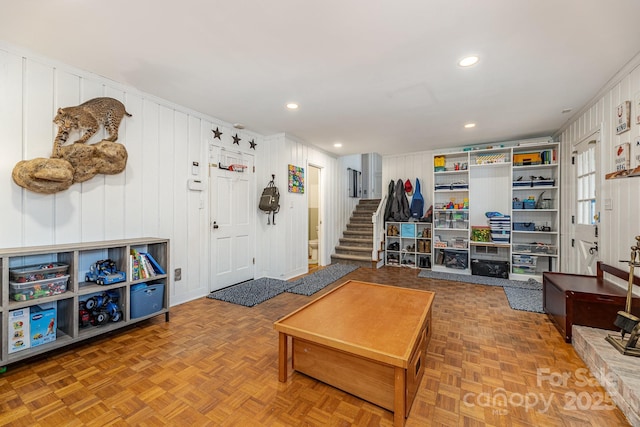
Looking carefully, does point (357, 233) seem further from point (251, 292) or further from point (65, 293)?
point (65, 293)

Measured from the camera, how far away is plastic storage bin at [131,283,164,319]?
2695 mm

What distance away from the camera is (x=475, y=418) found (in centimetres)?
156

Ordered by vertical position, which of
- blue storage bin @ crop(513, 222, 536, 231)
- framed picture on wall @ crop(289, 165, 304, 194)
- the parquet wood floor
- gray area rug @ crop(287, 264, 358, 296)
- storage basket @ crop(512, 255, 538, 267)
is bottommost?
the parquet wood floor

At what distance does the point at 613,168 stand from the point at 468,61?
1936 millimetres

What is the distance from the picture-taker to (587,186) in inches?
138

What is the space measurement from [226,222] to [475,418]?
3.70m

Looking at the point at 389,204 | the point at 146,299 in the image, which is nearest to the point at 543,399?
the point at 146,299

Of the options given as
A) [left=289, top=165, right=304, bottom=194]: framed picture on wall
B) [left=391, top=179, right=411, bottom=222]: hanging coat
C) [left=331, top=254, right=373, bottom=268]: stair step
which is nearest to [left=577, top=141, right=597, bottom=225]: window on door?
[left=391, top=179, right=411, bottom=222]: hanging coat

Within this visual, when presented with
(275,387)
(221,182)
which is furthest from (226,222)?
(275,387)

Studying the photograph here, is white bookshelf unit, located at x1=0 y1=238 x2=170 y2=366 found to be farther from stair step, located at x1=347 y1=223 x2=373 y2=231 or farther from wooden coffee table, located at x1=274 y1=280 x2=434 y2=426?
stair step, located at x1=347 y1=223 x2=373 y2=231

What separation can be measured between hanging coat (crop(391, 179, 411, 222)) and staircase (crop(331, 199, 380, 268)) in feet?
2.59

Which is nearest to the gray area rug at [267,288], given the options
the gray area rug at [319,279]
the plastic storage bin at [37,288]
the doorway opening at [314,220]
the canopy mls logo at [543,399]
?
the gray area rug at [319,279]

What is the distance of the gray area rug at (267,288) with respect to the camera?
367 centimetres

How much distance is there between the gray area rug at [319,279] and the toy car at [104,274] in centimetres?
214
